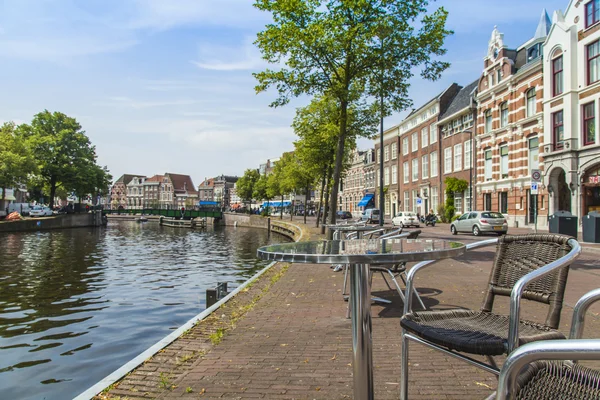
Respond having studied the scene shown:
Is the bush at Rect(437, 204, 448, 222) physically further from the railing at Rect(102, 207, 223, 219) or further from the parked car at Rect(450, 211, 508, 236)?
the railing at Rect(102, 207, 223, 219)

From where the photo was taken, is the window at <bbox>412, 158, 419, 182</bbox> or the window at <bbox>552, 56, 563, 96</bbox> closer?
the window at <bbox>552, 56, 563, 96</bbox>

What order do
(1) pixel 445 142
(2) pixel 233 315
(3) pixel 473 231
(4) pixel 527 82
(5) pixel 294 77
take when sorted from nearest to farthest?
1. (2) pixel 233 315
2. (5) pixel 294 77
3. (3) pixel 473 231
4. (4) pixel 527 82
5. (1) pixel 445 142

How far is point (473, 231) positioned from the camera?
77.7ft

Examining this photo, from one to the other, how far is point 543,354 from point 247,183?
A: 81286mm

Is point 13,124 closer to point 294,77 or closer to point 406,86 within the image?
point 294,77

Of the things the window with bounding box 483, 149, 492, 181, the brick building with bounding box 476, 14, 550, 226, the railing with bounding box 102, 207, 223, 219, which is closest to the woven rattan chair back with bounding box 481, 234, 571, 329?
the brick building with bounding box 476, 14, 550, 226

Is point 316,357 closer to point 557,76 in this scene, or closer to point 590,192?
point 590,192

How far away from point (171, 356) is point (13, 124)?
165 feet

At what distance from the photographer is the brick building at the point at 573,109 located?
75.3 feet

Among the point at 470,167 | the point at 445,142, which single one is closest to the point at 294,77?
the point at 470,167

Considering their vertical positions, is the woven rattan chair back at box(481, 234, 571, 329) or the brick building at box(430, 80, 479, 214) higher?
the brick building at box(430, 80, 479, 214)

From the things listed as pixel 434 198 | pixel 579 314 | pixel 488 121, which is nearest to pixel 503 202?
pixel 488 121

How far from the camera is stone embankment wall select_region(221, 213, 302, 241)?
3988 cm

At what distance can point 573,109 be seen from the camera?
2408cm
